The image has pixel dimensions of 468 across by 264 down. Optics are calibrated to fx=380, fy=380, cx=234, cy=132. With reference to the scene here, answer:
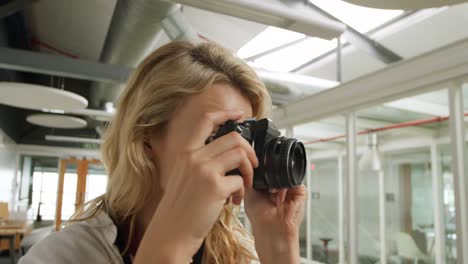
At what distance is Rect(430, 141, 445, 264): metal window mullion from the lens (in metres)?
3.69

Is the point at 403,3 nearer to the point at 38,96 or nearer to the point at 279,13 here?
the point at 279,13

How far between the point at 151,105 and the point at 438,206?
3637mm

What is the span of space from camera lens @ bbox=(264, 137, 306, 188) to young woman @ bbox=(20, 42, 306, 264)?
66 mm

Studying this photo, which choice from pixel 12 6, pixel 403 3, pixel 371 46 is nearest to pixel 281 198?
pixel 403 3

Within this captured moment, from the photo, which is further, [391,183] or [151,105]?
[391,183]

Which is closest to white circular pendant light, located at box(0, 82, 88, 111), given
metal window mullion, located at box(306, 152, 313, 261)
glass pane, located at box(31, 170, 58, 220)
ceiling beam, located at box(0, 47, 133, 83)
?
ceiling beam, located at box(0, 47, 133, 83)

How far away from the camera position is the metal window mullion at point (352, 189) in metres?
3.52

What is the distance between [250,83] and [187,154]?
0.42 meters

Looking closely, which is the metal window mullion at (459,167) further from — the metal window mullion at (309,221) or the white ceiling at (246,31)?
the metal window mullion at (309,221)

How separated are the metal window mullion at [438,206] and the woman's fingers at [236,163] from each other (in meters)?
3.56

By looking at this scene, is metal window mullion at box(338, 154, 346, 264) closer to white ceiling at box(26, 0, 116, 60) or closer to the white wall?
white ceiling at box(26, 0, 116, 60)

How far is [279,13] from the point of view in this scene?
2.00 m

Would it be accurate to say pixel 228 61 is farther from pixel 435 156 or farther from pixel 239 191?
pixel 435 156

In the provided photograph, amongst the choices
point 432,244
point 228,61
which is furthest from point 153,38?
point 432,244
